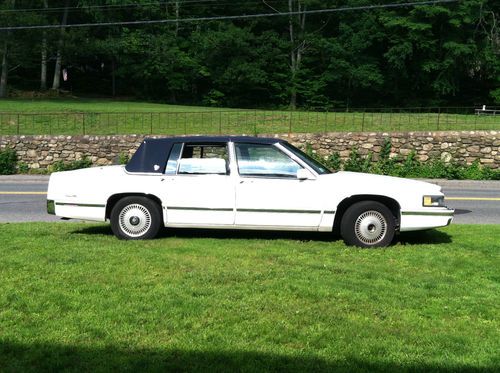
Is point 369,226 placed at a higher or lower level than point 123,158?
lower

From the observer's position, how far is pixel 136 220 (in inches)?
303

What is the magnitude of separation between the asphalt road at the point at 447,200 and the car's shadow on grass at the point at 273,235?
2.64 m

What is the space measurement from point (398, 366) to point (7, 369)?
94.6 inches

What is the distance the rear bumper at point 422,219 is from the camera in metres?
7.34

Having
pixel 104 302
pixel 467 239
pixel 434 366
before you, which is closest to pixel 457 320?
pixel 434 366

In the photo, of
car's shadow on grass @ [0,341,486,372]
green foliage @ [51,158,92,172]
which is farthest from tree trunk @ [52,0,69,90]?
car's shadow on grass @ [0,341,486,372]

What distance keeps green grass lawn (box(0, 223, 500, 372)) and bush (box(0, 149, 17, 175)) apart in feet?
52.0

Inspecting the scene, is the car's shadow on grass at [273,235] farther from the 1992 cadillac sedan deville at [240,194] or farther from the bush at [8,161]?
the bush at [8,161]

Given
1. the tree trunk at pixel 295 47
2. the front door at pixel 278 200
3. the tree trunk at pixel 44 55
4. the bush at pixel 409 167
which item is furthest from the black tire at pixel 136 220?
the tree trunk at pixel 44 55

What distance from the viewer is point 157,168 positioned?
7.85 meters

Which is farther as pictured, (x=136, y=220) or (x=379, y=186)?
(x=136, y=220)

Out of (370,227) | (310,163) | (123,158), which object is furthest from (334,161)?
(370,227)

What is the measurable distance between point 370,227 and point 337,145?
15.0 metres

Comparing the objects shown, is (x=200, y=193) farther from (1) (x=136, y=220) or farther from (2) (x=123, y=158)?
(2) (x=123, y=158)
